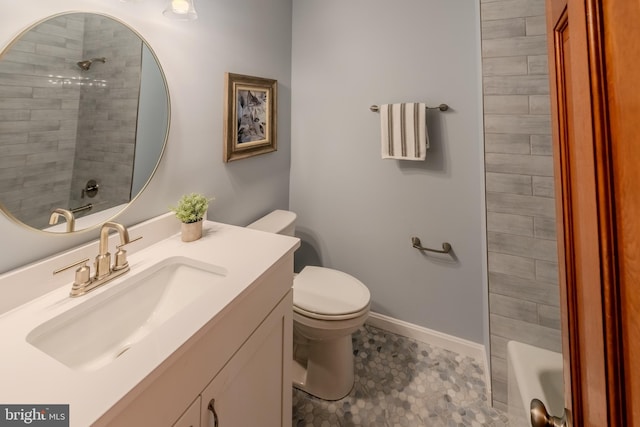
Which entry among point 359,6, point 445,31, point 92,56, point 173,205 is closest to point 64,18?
point 92,56

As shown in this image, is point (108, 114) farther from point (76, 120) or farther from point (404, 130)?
point (404, 130)

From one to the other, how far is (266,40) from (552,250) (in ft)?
6.15

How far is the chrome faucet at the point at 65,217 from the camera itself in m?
0.89

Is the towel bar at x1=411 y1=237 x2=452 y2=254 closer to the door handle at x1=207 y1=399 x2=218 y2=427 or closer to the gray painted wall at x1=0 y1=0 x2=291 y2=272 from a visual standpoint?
the gray painted wall at x1=0 y1=0 x2=291 y2=272

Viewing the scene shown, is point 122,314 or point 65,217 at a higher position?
point 65,217

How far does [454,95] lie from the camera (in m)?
1.65

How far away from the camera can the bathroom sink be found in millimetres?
753

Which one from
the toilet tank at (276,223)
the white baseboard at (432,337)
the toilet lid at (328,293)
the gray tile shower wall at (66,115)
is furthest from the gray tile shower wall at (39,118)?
the white baseboard at (432,337)

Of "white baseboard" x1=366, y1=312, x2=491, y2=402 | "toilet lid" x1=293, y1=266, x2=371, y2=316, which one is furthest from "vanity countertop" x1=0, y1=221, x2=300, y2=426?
"white baseboard" x1=366, y1=312, x2=491, y2=402

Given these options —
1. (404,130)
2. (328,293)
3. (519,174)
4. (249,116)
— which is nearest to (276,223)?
(328,293)

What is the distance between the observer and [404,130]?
1693 millimetres

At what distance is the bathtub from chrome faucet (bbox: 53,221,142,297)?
130 cm

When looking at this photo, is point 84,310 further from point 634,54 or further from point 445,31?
point 445,31

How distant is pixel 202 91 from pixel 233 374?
48.3 inches
